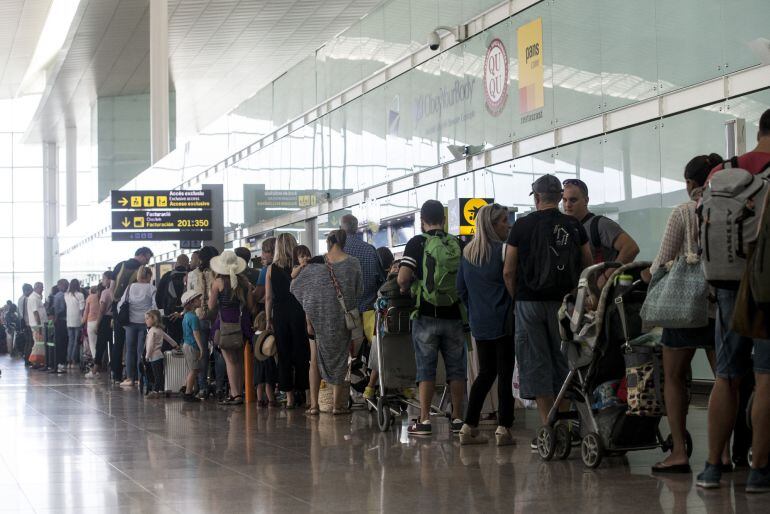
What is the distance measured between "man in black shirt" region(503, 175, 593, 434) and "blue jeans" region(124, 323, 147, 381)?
8.97m

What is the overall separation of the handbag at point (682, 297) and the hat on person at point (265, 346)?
19.2ft

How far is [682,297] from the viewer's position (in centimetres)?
594

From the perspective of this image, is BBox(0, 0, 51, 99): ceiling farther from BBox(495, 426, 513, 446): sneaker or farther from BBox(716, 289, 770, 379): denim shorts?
BBox(716, 289, 770, 379): denim shorts

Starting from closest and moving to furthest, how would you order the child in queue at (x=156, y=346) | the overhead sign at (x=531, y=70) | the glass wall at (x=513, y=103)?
the glass wall at (x=513, y=103) → the overhead sign at (x=531, y=70) → the child in queue at (x=156, y=346)

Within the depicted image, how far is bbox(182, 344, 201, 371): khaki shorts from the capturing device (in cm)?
1323

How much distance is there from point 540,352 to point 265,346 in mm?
4773

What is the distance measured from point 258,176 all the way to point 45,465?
15634 millimetres

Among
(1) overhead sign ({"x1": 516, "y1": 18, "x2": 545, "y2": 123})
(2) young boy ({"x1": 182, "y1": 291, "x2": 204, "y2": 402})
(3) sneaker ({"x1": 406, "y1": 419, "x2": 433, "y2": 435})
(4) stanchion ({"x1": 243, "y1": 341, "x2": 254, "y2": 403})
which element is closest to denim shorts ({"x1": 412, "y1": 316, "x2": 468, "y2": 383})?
(3) sneaker ({"x1": 406, "y1": 419, "x2": 433, "y2": 435})

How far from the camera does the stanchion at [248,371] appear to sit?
1229 cm

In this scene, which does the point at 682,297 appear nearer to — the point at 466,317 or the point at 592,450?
the point at 592,450

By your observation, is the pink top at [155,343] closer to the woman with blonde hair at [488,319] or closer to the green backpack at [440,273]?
the green backpack at [440,273]

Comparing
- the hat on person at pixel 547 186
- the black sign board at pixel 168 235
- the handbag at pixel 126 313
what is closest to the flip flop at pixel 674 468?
the hat on person at pixel 547 186

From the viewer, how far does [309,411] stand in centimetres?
1052

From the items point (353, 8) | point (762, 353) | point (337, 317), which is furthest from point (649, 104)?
point (353, 8)
